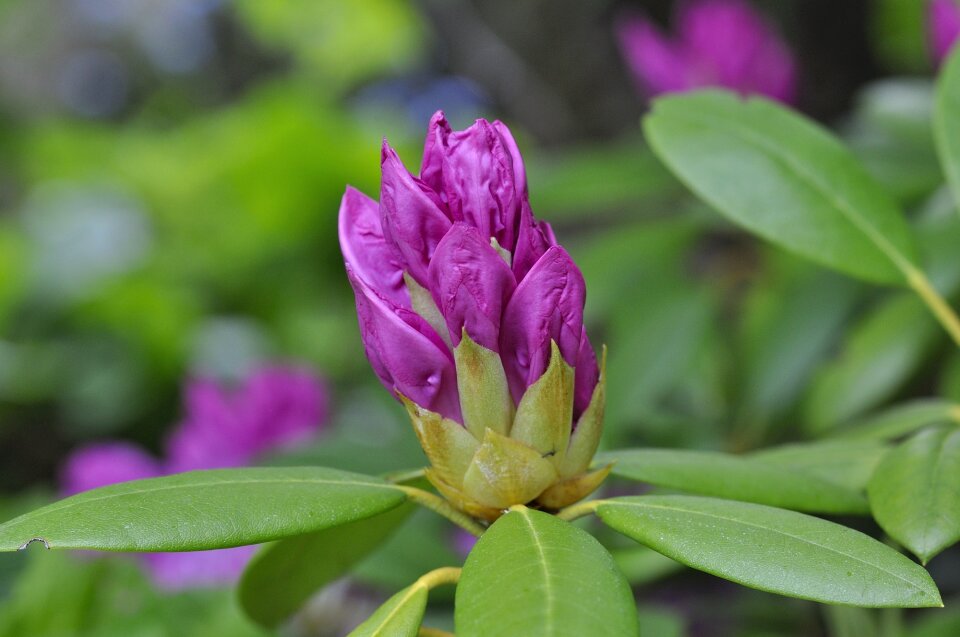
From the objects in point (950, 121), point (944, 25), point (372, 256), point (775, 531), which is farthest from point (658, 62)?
point (775, 531)

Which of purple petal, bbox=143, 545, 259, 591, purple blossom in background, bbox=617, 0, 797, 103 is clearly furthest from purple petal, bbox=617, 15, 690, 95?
purple petal, bbox=143, 545, 259, 591

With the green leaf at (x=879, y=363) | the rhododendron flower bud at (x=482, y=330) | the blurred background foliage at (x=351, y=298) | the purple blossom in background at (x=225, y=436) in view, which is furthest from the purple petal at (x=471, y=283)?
the purple blossom in background at (x=225, y=436)

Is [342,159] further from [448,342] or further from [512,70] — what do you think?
[448,342]

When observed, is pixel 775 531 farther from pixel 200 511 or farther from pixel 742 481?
pixel 200 511

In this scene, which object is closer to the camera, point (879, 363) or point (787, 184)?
point (787, 184)

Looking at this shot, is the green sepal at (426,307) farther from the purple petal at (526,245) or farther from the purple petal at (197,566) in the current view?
the purple petal at (197,566)

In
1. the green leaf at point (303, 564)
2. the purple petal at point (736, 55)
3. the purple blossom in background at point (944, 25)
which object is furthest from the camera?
the purple petal at point (736, 55)

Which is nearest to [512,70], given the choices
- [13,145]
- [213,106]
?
[13,145]
